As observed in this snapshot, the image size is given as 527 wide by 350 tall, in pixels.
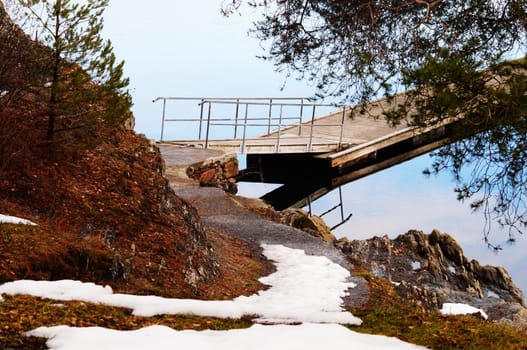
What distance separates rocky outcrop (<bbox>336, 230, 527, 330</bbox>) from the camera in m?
15.8

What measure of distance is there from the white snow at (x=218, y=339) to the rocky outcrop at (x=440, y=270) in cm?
935

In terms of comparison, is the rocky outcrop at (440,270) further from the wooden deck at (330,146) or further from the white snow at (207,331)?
the white snow at (207,331)

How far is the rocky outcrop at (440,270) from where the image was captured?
15.8 meters

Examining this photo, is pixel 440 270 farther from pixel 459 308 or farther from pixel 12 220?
pixel 12 220

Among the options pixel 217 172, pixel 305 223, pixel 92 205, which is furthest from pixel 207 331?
pixel 217 172

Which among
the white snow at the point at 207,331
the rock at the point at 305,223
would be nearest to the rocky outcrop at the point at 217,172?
the rock at the point at 305,223

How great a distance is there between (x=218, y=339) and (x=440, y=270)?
12618 millimetres

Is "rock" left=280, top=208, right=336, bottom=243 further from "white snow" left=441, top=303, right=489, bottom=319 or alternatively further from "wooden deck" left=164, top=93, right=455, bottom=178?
"wooden deck" left=164, top=93, right=455, bottom=178

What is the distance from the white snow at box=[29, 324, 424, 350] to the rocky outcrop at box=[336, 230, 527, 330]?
9.35 m

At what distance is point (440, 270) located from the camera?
1753 cm

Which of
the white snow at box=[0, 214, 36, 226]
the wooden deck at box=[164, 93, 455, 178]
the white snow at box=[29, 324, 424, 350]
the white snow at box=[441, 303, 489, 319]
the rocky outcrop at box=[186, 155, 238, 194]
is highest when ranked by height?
the wooden deck at box=[164, 93, 455, 178]

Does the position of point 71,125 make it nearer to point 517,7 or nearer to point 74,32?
point 74,32

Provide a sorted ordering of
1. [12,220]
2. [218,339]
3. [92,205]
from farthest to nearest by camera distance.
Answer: [92,205] < [12,220] < [218,339]

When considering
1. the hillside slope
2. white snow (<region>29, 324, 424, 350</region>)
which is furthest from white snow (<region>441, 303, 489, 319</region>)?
white snow (<region>29, 324, 424, 350</region>)
